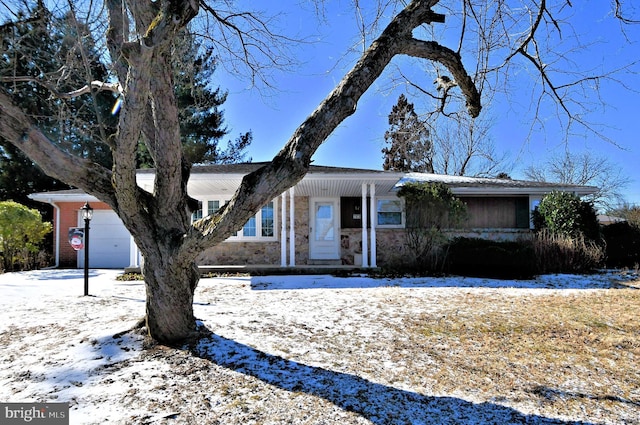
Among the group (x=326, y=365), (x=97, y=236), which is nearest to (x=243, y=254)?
(x=97, y=236)

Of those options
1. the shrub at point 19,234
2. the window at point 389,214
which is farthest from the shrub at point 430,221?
the shrub at point 19,234

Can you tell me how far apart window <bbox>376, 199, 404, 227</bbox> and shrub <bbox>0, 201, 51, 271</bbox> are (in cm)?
1154

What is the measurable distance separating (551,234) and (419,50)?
9233mm

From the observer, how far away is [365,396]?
111 inches

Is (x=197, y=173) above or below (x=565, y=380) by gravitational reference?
above

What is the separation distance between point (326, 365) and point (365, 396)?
2.18 feet

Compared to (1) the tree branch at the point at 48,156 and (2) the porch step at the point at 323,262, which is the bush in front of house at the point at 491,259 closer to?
(2) the porch step at the point at 323,262

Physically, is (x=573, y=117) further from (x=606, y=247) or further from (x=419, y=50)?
(x=606, y=247)

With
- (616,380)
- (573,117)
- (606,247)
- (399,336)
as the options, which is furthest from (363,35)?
(606,247)

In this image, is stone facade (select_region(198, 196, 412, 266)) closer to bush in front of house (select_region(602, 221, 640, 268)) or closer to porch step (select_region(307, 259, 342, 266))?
porch step (select_region(307, 259, 342, 266))

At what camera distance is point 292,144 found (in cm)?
307

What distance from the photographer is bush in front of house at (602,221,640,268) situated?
432 inches

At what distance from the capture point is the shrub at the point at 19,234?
11.1 m

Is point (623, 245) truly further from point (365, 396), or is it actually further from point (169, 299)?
point (169, 299)
